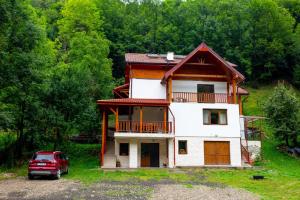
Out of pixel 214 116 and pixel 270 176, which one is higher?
pixel 214 116

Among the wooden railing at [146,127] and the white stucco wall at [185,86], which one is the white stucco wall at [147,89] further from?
the wooden railing at [146,127]

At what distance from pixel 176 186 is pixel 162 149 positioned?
10014 mm

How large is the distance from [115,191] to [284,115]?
20505mm

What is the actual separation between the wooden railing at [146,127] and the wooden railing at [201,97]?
2645mm

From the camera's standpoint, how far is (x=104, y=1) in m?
63.0

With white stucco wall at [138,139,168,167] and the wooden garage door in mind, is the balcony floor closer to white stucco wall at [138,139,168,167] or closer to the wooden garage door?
white stucco wall at [138,139,168,167]

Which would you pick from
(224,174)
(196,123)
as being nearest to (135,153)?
(196,123)

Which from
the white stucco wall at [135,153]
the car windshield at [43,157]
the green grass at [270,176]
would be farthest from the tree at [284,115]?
the car windshield at [43,157]

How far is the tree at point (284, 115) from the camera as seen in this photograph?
30219 millimetres

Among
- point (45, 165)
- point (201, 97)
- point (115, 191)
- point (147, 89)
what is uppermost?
point (147, 89)

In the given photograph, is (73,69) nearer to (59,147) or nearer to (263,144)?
(59,147)

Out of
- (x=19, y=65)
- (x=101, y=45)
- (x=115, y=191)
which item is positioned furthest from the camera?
(x=101, y=45)

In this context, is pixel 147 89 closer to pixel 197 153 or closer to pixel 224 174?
pixel 197 153

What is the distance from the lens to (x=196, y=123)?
88.9 ft
